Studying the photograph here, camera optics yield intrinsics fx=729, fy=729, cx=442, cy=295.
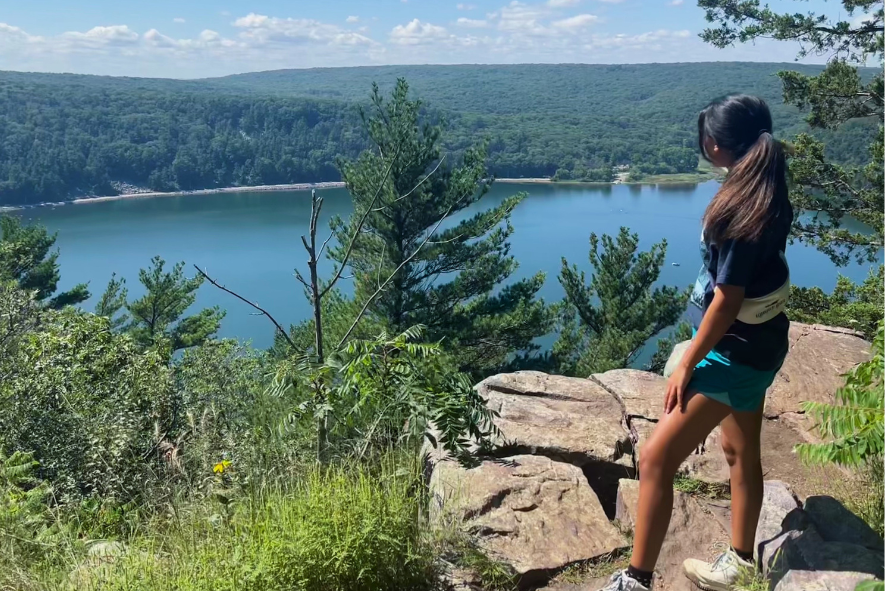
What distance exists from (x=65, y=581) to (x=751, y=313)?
1722 mm

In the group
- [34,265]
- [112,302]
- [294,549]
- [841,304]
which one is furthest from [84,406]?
[112,302]

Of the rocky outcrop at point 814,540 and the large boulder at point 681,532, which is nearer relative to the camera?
the rocky outcrop at point 814,540

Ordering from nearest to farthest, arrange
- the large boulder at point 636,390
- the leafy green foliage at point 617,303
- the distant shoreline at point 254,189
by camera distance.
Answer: the large boulder at point 636,390 → the leafy green foliage at point 617,303 → the distant shoreline at point 254,189

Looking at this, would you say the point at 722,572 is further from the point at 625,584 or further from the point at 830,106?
the point at 830,106

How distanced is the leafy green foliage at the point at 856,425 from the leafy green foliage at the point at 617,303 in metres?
13.6

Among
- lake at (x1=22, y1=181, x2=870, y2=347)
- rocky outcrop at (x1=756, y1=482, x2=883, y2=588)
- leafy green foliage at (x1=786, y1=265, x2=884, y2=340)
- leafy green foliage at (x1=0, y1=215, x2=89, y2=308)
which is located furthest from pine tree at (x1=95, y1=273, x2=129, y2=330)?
rocky outcrop at (x1=756, y1=482, x2=883, y2=588)

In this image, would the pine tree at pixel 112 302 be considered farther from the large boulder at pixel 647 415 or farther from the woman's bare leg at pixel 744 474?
the woman's bare leg at pixel 744 474

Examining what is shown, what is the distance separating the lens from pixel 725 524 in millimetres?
2396

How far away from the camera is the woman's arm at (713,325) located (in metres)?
1.54

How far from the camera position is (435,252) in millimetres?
14273

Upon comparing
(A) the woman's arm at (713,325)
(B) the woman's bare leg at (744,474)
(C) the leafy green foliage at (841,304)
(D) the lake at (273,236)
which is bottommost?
(D) the lake at (273,236)

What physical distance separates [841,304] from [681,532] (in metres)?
8.25

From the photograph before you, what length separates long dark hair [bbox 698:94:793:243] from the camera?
153 cm

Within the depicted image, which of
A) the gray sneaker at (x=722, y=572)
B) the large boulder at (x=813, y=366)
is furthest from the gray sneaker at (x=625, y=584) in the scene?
the large boulder at (x=813, y=366)
